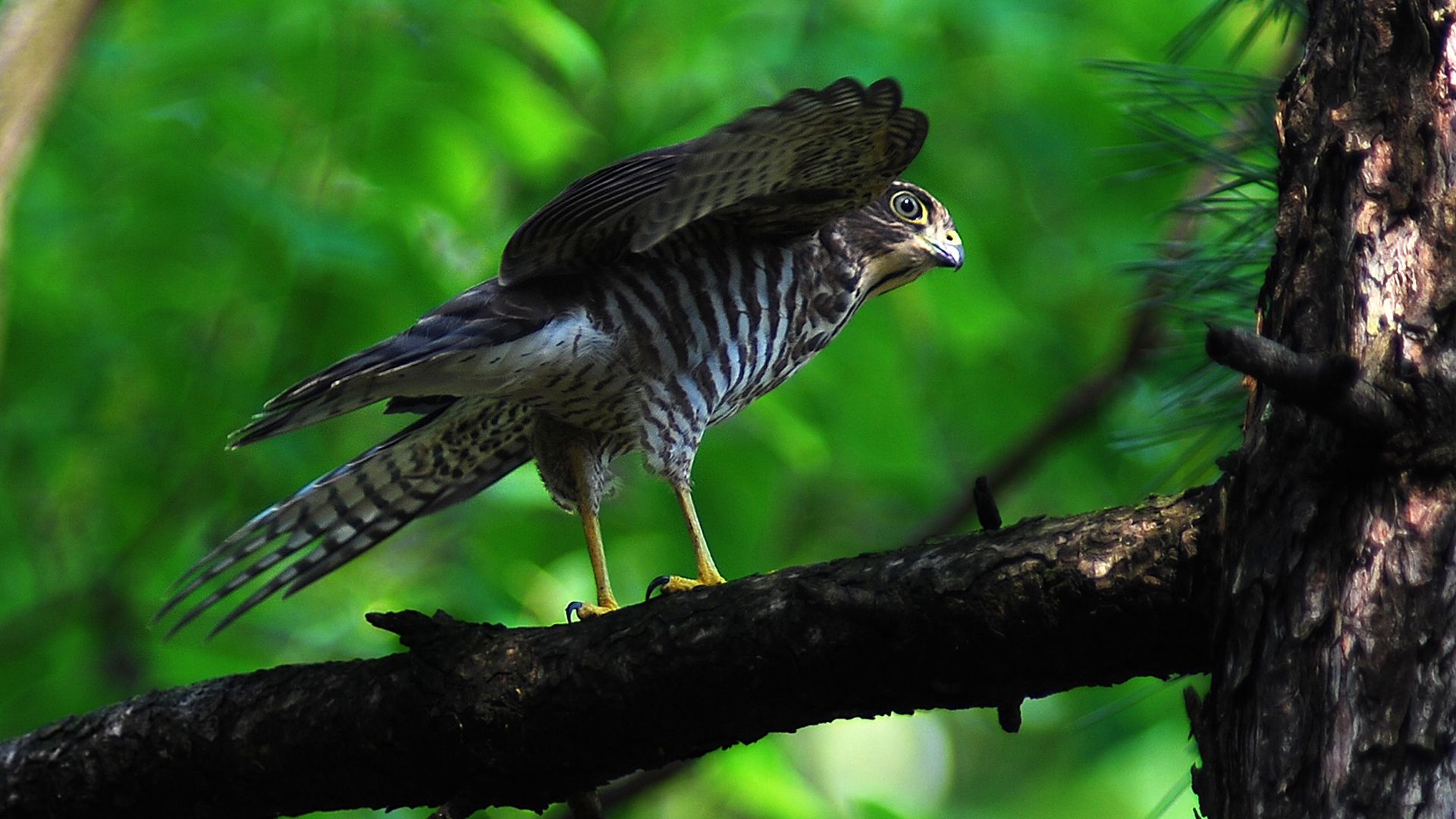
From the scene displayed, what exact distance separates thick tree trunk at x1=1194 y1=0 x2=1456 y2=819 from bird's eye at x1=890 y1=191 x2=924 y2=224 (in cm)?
191

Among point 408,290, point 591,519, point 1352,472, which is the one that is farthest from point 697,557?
point 1352,472

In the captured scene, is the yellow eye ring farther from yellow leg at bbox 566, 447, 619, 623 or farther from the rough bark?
the rough bark

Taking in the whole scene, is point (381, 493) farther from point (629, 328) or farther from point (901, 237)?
point (901, 237)

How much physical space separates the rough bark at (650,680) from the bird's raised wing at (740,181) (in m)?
0.84

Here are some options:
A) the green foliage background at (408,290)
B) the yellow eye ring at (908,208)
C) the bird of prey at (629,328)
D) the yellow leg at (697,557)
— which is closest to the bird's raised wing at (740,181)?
the bird of prey at (629,328)

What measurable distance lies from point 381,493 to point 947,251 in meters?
1.63

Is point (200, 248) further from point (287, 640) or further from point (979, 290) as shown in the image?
point (979, 290)

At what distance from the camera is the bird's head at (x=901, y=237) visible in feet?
12.5

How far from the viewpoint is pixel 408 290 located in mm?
4230

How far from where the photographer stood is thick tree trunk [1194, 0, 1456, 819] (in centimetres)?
163

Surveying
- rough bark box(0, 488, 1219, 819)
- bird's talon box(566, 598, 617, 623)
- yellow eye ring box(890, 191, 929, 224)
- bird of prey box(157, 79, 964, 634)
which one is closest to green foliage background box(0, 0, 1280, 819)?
yellow eye ring box(890, 191, 929, 224)

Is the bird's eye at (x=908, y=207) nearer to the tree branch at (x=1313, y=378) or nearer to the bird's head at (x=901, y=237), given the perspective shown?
the bird's head at (x=901, y=237)

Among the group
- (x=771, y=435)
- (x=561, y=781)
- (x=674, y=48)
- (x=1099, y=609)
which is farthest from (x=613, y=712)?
(x=674, y=48)

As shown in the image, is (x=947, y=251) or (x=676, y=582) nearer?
(x=676, y=582)
